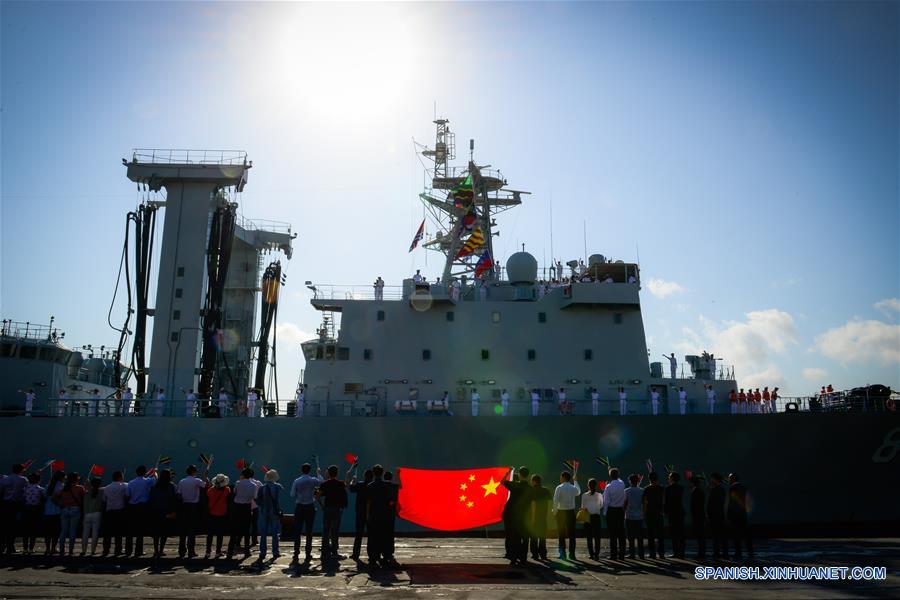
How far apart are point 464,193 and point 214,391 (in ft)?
33.9

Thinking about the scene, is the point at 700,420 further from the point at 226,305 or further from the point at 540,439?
the point at 226,305

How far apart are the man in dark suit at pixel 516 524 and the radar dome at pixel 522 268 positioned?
42.8 feet

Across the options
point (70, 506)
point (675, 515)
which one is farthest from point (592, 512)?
point (70, 506)

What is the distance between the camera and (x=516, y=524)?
9.38 m

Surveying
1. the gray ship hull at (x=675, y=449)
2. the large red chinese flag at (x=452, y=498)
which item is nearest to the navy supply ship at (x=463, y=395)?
the gray ship hull at (x=675, y=449)

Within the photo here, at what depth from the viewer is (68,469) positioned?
1853 cm

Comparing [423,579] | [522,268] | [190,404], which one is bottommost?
[423,579]

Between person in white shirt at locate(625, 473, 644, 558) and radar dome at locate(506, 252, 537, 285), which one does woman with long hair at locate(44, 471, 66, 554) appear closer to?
person in white shirt at locate(625, 473, 644, 558)

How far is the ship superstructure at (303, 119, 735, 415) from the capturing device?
1981cm

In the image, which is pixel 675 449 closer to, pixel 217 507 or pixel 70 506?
pixel 217 507

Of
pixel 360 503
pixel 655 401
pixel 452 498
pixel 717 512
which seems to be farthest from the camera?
pixel 655 401

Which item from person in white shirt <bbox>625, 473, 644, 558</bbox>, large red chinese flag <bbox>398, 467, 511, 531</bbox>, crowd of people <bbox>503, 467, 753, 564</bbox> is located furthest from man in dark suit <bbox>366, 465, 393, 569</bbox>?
person in white shirt <bbox>625, 473, 644, 558</bbox>

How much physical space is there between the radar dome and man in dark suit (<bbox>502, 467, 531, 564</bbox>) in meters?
13.1

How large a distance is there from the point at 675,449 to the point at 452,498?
849 centimetres
